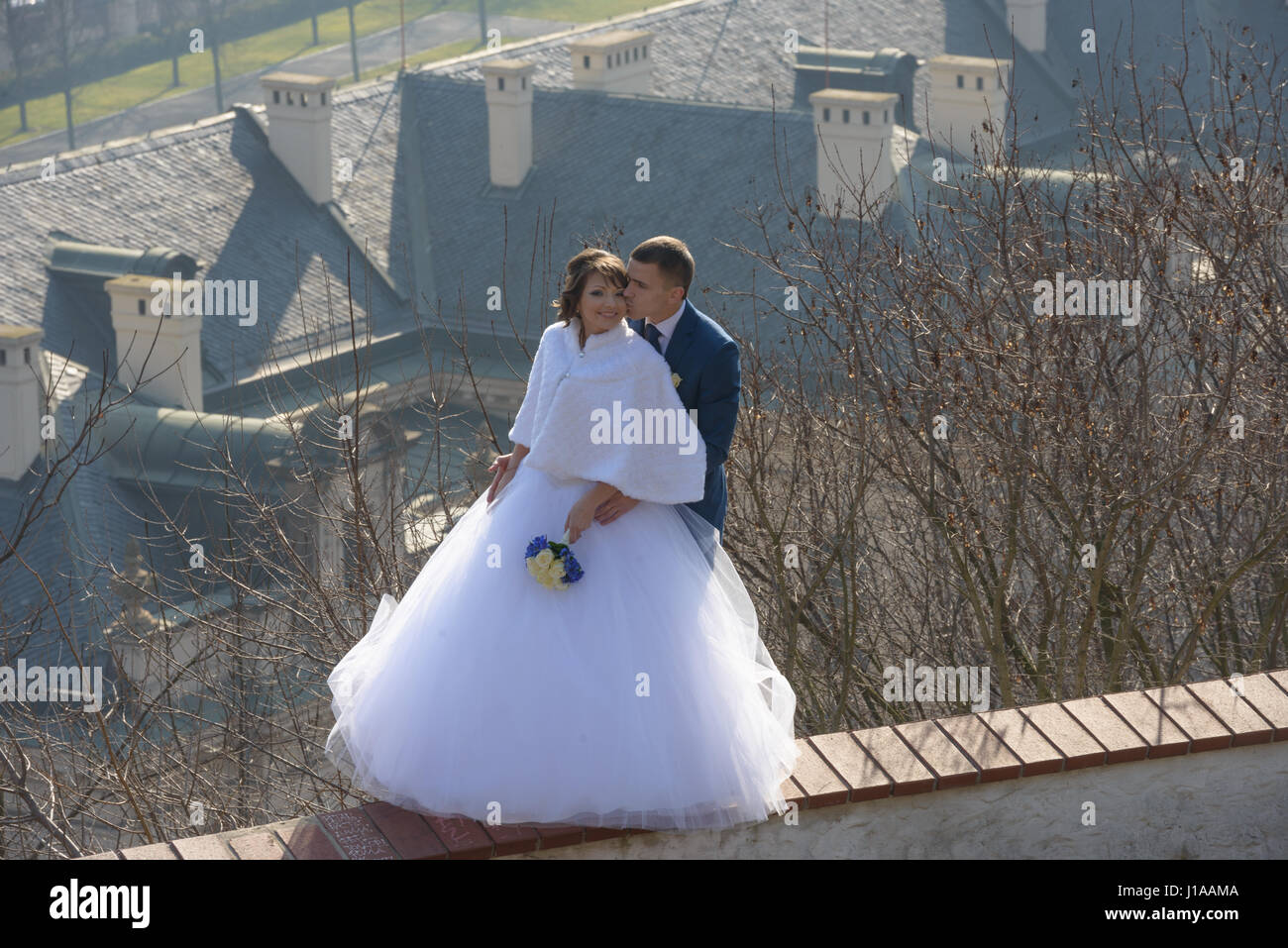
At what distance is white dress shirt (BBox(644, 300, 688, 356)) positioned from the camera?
15.7 feet

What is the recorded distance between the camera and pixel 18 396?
18219 millimetres

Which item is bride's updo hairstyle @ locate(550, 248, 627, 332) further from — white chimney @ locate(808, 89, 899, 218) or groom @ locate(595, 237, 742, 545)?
white chimney @ locate(808, 89, 899, 218)

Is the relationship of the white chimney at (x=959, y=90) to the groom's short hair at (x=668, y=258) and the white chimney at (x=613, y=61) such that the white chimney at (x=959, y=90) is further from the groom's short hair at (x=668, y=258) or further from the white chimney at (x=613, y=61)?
the groom's short hair at (x=668, y=258)

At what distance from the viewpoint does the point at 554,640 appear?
4.58m

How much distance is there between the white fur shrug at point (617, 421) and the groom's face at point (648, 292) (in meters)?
0.07

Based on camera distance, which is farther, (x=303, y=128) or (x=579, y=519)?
(x=303, y=128)

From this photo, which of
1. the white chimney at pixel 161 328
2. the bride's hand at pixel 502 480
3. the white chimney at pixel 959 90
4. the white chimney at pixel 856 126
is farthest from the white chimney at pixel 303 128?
the bride's hand at pixel 502 480

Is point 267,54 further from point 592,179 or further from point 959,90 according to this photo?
point 959,90

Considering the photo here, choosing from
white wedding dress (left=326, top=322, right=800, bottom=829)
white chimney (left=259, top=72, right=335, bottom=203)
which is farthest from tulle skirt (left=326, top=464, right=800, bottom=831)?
white chimney (left=259, top=72, right=335, bottom=203)

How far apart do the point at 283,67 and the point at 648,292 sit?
58.9 m

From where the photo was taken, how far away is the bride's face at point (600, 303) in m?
4.60

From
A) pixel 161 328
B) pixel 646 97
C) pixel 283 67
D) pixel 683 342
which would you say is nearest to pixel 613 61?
pixel 646 97

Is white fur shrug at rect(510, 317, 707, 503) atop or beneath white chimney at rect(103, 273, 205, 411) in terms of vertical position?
beneath
